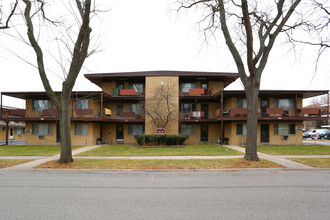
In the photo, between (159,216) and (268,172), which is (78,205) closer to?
(159,216)

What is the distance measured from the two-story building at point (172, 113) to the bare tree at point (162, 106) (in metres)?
0.12

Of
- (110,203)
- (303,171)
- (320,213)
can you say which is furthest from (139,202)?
(303,171)

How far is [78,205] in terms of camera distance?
4.81 metres

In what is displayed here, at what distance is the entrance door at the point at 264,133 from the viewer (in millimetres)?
23711

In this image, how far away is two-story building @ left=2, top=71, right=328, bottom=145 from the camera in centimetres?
2286

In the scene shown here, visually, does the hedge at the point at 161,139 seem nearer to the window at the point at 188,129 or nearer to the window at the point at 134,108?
the window at the point at 188,129

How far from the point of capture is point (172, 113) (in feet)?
76.2

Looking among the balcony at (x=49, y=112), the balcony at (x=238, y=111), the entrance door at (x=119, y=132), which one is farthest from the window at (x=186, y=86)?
the balcony at (x=49, y=112)

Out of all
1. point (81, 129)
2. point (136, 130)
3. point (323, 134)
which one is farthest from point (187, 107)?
point (323, 134)

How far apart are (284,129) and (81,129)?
2379cm

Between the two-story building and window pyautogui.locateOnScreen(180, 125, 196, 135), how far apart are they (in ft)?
0.41

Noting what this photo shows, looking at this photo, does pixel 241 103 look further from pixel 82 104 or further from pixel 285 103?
pixel 82 104

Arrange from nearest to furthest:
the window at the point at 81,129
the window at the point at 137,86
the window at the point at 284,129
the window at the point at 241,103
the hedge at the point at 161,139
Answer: the hedge at the point at 161,139 < the window at the point at 81,129 < the window at the point at 241,103 < the window at the point at 284,129 < the window at the point at 137,86

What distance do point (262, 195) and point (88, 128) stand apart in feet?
69.1
